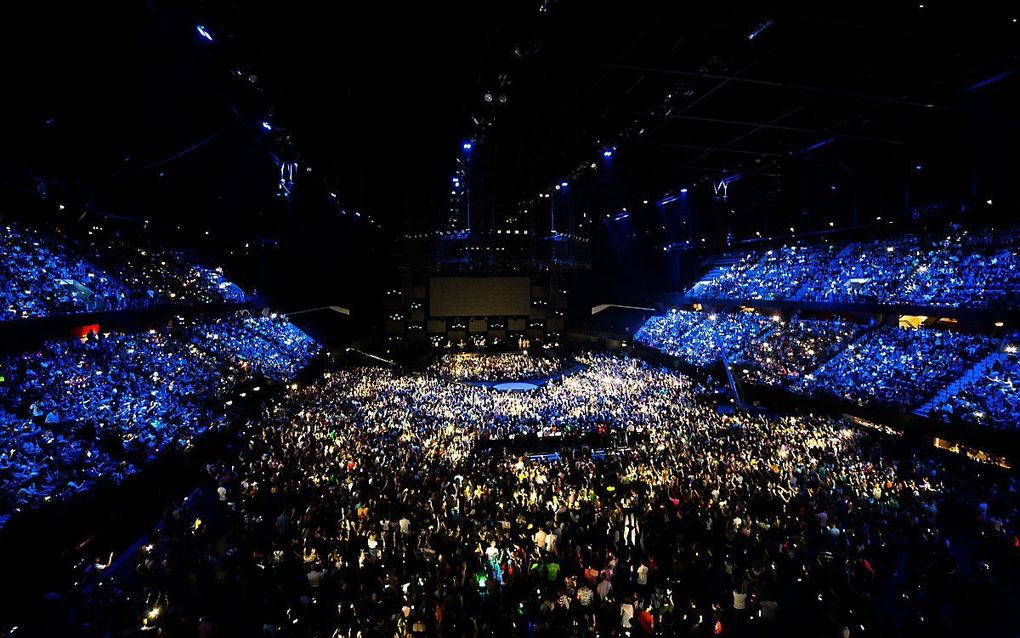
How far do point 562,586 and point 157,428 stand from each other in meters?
9.46

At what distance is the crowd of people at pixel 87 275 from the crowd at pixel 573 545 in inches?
225

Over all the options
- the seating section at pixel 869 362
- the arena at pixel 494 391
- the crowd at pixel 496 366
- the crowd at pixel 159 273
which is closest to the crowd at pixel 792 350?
the seating section at pixel 869 362

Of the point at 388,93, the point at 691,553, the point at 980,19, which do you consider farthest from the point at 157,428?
the point at 980,19

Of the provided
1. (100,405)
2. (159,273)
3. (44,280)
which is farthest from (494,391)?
(44,280)

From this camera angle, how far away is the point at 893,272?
19859 mm

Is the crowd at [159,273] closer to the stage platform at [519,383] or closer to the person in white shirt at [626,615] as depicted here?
the stage platform at [519,383]

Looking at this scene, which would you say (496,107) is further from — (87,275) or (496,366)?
(496,366)

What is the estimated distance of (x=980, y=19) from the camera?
6.37 m

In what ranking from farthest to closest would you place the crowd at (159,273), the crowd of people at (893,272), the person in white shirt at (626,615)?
the crowd of people at (893,272) → the crowd at (159,273) → the person in white shirt at (626,615)

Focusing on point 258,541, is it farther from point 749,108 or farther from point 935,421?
point 935,421

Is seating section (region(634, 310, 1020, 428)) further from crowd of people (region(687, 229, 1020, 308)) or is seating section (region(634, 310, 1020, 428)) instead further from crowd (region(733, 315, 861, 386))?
crowd of people (region(687, 229, 1020, 308))

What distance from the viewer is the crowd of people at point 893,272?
52.9ft

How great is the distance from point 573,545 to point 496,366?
65.9 feet

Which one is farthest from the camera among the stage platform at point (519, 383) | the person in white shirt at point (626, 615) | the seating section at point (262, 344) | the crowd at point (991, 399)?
the stage platform at point (519, 383)
